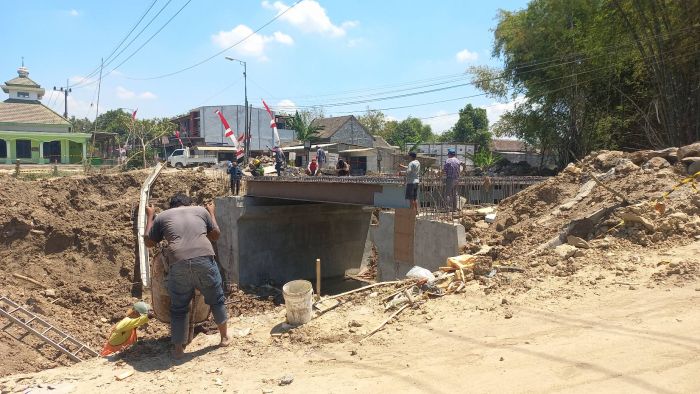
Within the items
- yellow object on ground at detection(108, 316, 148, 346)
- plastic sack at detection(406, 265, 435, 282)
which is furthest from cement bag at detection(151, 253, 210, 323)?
plastic sack at detection(406, 265, 435, 282)

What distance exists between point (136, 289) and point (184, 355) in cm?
1182

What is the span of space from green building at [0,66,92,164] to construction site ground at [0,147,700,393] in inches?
1283

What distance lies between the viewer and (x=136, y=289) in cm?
1617

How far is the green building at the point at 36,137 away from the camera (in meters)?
37.7

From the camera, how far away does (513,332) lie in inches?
200

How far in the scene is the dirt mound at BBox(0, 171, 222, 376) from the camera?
9.62 metres

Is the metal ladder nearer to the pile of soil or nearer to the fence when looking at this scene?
the pile of soil

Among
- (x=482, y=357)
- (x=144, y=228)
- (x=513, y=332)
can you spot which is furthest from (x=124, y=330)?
(x=144, y=228)

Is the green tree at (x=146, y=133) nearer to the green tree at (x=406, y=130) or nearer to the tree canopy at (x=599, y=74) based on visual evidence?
the tree canopy at (x=599, y=74)

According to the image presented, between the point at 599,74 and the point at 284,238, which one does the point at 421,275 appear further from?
the point at 599,74

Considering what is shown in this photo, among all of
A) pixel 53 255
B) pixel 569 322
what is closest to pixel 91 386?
pixel 569 322

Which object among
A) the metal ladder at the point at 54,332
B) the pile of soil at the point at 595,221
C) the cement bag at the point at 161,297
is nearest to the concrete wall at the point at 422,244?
the pile of soil at the point at 595,221

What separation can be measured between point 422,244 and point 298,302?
6408 millimetres

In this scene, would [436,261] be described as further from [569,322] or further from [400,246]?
[569,322]
